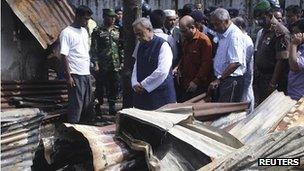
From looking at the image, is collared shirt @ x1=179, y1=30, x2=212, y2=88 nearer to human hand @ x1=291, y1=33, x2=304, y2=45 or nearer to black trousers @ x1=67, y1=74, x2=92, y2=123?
human hand @ x1=291, y1=33, x2=304, y2=45

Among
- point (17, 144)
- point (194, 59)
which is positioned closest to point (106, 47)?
point (194, 59)

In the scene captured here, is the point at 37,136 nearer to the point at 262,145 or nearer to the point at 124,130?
the point at 124,130

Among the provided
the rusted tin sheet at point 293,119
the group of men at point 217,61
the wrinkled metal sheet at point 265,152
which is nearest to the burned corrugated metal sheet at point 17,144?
the group of men at point 217,61

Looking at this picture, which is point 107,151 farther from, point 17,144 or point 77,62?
point 77,62

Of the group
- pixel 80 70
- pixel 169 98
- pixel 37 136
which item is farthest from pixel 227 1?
pixel 37 136

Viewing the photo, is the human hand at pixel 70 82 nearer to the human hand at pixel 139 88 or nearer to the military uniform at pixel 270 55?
the human hand at pixel 139 88

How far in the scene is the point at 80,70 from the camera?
7316 mm

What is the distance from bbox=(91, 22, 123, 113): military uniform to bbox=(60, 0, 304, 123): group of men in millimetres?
1529

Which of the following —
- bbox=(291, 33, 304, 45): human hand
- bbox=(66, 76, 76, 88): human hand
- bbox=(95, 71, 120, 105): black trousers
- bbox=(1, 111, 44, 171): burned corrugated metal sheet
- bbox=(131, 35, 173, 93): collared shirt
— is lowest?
bbox=(95, 71, 120, 105): black trousers

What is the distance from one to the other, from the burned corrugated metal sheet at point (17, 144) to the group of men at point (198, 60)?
152 centimetres

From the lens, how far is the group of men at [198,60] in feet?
19.1

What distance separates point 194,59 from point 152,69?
2.24ft

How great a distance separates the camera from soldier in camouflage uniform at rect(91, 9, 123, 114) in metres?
8.94

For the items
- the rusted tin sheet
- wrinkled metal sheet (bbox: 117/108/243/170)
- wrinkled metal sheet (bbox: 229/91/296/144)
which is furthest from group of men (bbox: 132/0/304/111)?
wrinkled metal sheet (bbox: 117/108/243/170)
